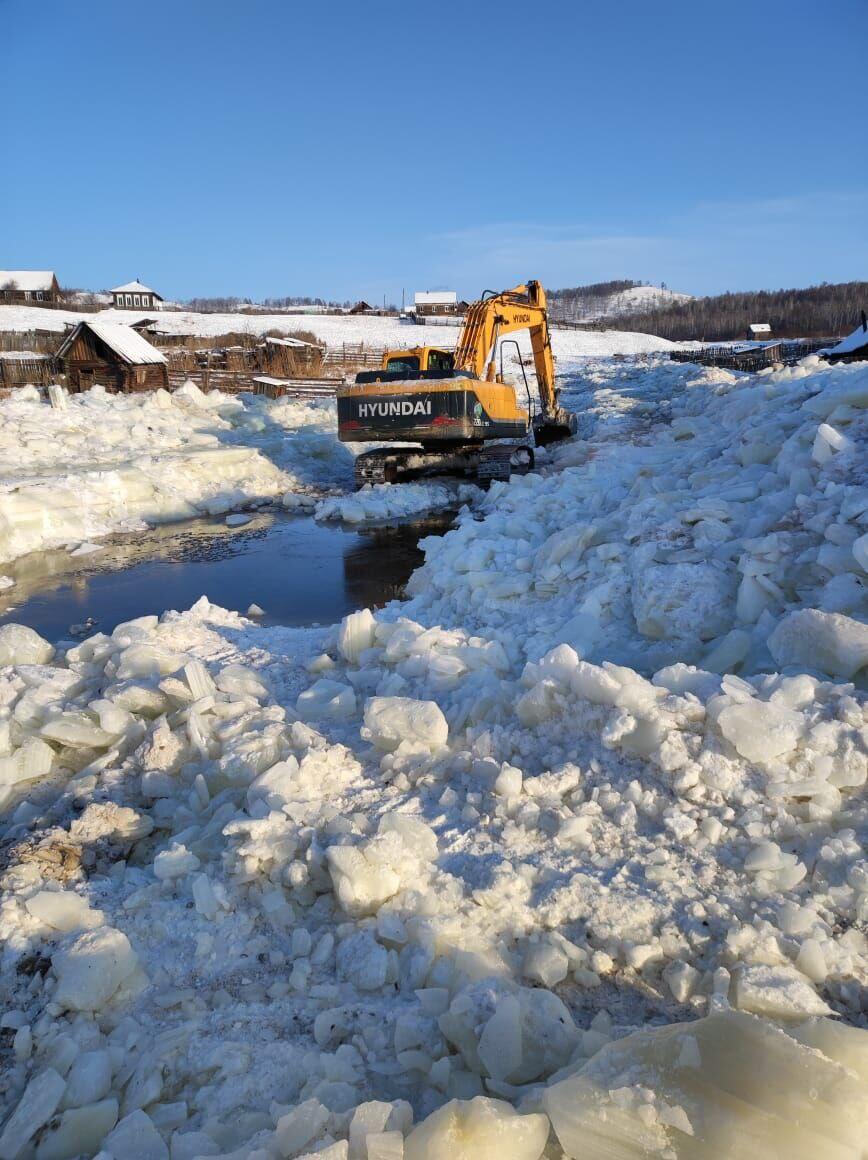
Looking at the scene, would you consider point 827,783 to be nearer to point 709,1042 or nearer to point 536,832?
point 536,832

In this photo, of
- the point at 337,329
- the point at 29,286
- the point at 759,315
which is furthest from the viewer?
the point at 759,315

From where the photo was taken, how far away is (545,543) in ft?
22.3

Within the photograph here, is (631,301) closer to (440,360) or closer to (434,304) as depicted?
(434,304)

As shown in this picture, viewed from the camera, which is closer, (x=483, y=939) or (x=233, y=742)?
(x=483, y=939)

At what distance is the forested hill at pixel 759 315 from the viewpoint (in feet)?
212

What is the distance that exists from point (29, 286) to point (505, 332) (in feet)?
197

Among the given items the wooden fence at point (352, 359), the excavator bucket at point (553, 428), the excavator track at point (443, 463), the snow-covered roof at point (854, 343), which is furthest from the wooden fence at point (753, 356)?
the excavator track at point (443, 463)

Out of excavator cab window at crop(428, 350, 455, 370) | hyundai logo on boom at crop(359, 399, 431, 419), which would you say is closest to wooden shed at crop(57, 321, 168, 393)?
excavator cab window at crop(428, 350, 455, 370)

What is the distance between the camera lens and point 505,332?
1541 centimetres

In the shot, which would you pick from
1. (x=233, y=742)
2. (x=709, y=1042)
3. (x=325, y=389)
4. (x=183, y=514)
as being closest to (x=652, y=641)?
(x=233, y=742)

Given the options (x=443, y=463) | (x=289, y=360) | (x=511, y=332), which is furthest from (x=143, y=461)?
(x=289, y=360)

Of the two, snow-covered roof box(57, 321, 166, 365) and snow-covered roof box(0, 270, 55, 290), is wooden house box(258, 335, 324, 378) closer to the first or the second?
snow-covered roof box(57, 321, 166, 365)

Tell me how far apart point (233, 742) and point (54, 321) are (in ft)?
178

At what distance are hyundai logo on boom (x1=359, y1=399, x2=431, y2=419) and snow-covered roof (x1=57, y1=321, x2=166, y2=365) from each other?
14.5m
